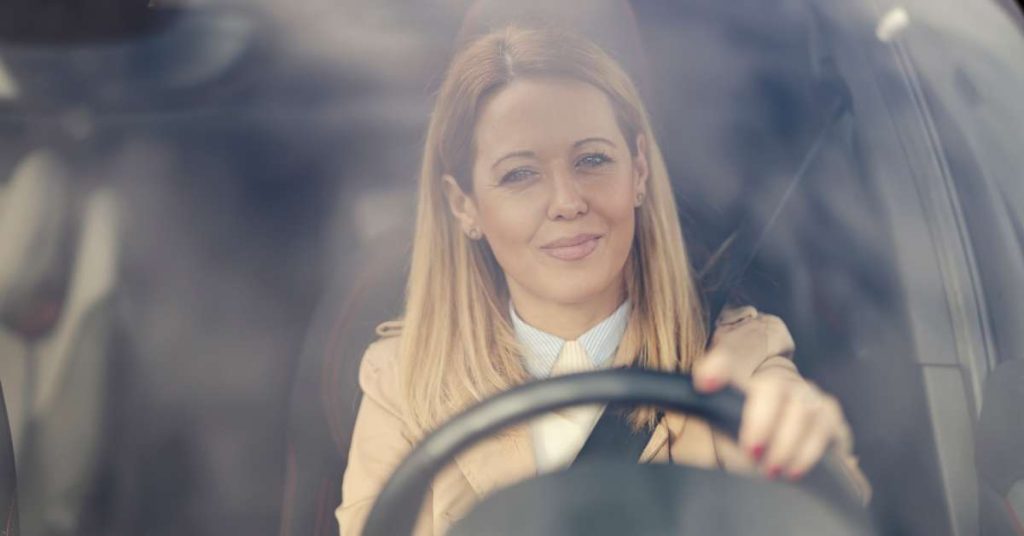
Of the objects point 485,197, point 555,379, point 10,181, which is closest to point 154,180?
point 10,181

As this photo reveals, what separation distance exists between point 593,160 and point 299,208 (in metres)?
0.34

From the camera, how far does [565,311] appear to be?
4.04 feet

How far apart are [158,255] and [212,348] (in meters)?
0.14

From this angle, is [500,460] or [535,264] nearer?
[500,460]

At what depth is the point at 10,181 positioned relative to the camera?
4.72 ft

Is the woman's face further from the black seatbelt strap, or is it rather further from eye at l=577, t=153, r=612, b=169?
the black seatbelt strap

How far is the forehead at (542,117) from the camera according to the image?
1208 mm

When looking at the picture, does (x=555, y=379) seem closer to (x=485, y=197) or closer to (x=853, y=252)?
(x=485, y=197)

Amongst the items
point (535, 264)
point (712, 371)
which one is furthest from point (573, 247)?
point (712, 371)

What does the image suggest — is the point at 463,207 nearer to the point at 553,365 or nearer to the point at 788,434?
the point at 553,365

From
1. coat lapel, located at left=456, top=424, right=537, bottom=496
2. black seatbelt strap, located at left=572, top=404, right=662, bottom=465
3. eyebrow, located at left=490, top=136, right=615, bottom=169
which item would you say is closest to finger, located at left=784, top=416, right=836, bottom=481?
black seatbelt strap, located at left=572, top=404, right=662, bottom=465

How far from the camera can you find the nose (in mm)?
1194

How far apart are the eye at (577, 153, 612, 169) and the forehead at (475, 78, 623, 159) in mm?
20

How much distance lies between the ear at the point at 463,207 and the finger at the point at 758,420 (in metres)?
0.32
